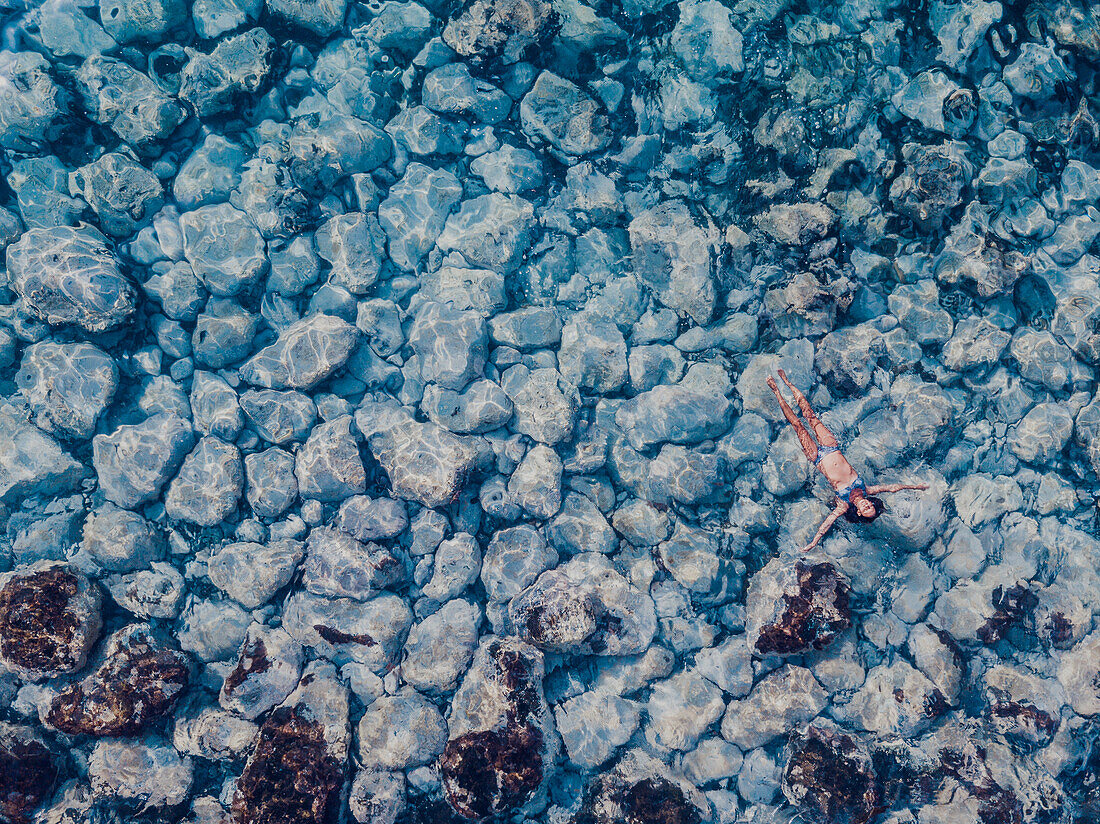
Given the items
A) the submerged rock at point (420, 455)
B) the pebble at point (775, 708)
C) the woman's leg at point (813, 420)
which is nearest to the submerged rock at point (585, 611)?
the pebble at point (775, 708)

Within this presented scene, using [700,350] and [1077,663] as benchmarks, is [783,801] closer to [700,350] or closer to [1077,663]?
[1077,663]

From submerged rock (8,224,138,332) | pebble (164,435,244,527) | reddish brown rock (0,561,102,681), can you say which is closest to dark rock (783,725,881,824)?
pebble (164,435,244,527)

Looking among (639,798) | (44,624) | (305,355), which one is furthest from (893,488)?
(44,624)

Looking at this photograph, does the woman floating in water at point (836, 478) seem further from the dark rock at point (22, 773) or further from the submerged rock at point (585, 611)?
the dark rock at point (22, 773)

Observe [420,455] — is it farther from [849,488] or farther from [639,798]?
[849,488]

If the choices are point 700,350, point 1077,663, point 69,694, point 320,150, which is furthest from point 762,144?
point 69,694

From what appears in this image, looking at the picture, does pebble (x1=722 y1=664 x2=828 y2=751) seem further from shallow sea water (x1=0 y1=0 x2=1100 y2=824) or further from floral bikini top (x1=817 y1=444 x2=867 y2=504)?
floral bikini top (x1=817 y1=444 x2=867 y2=504)
